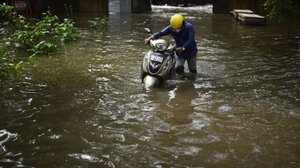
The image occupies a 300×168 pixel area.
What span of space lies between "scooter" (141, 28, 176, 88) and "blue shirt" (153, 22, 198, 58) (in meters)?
0.33

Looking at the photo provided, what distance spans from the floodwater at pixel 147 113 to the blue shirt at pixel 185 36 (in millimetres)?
688

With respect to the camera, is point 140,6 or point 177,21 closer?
point 177,21

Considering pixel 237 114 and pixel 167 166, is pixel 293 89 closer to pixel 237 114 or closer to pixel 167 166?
pixel 237 114

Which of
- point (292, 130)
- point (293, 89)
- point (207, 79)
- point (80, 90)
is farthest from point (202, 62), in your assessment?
point (292, 130)

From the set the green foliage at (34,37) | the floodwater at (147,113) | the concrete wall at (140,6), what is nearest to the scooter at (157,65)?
the floodwater at (147,113)

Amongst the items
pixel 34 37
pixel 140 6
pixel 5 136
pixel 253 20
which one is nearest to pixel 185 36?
pixel 5 136

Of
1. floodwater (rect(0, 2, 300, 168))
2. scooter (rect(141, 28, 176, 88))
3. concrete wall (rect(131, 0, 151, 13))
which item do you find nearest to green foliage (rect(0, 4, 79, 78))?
floodwater (rect(0, 2, 300, 168))

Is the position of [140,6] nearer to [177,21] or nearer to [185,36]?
[185,36]

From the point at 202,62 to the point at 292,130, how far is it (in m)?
5.30

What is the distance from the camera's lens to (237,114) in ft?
23.5

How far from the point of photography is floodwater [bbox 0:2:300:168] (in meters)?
5.47

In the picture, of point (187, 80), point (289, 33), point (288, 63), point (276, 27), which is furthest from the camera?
point (276, 27)

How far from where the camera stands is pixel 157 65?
8.70m

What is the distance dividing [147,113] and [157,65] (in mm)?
1776
